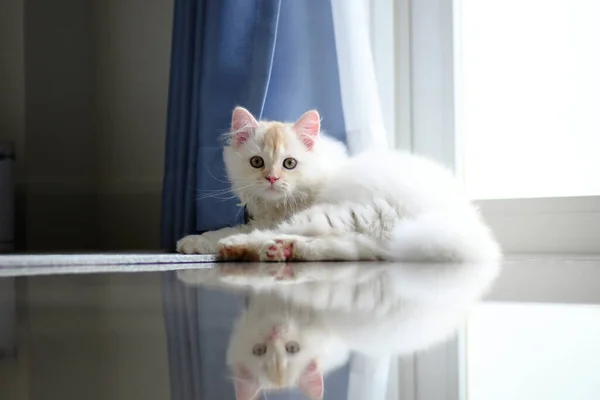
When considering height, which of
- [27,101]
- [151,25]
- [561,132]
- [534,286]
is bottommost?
[534,286]

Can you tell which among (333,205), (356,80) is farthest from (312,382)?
(356,80)

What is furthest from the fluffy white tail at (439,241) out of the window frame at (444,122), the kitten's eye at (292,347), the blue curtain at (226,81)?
the kitten's eye at (292,347)

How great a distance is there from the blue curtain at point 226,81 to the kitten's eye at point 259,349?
158cm

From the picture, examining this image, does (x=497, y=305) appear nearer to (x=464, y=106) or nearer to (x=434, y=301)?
(x=434, y=301)

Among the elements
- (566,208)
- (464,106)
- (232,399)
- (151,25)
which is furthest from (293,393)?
(151,25)

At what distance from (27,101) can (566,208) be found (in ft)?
6.71

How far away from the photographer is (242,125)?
1.86m

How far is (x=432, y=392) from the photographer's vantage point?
39 cm

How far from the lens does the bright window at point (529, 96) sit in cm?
231

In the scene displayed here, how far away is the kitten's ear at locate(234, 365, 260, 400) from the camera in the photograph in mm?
374

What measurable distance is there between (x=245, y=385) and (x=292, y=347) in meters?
0.11

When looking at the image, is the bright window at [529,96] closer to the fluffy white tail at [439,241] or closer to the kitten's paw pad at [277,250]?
the fluffy white tail at [439,241]

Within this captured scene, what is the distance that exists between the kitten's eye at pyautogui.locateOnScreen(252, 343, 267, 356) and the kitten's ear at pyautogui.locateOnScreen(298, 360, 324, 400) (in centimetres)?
5

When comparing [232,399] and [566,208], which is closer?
[232,399]
